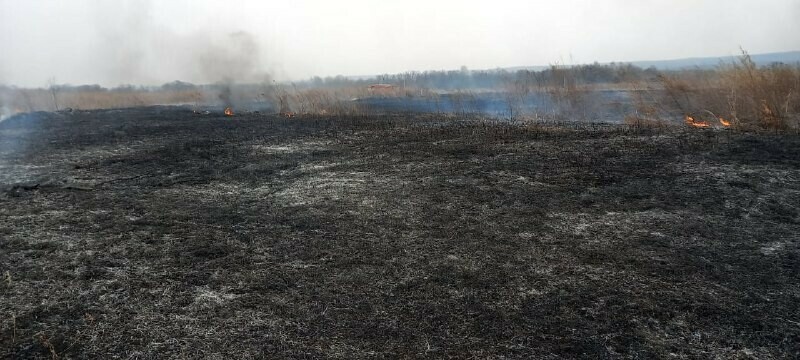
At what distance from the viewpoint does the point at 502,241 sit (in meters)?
4.30

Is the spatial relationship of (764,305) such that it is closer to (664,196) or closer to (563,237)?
(563,237)

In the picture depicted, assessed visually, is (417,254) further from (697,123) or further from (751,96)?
(751,96)

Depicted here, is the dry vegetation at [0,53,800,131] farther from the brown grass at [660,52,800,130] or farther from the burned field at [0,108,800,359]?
the burned field at [0,108,800,359]

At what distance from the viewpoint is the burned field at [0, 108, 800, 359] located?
277cm

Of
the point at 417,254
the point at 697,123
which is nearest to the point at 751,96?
the point at 697,123

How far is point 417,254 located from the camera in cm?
405

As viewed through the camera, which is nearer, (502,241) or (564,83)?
(502,241)

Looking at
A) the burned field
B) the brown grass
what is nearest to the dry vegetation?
the brown grass

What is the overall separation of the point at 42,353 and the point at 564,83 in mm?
16791

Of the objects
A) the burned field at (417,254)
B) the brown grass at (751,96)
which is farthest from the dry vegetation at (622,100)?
the burned field at (417,254)

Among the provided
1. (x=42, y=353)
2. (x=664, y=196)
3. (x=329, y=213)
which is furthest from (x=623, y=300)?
(x=42, y=353)

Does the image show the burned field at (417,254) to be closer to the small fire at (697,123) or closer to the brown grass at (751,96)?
the small fire at (697,123)

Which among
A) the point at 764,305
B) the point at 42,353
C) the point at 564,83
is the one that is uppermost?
the point at 564,83

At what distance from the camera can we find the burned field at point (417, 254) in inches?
109
